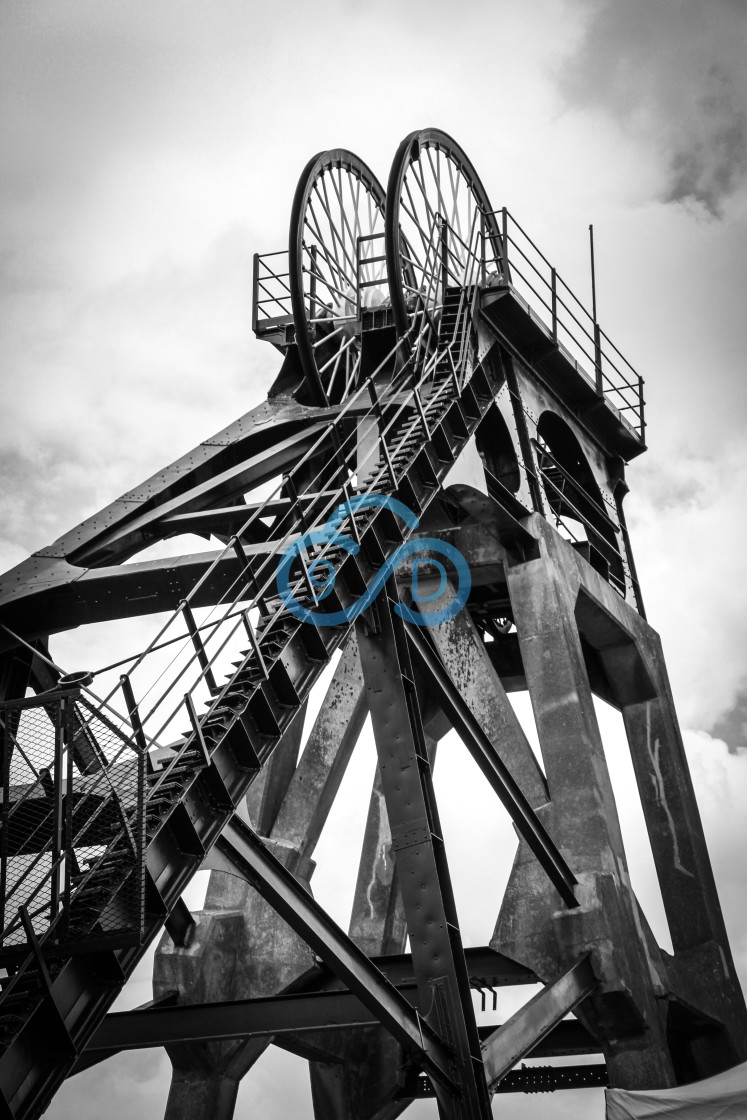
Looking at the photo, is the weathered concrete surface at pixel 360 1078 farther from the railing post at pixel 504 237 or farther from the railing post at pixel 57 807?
the railing post at pixel 504 237

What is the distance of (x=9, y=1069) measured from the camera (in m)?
6.16

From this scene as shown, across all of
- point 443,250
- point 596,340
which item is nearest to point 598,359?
point 596,340

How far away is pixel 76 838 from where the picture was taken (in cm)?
644

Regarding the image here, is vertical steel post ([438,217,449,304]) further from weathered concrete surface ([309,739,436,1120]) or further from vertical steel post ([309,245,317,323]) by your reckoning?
weathered concrete surface ([309,739,436,1120])

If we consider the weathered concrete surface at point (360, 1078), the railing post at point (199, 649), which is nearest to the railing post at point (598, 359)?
the weathered concrete surface at point (360, 1078)

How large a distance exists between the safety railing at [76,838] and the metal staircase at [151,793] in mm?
12

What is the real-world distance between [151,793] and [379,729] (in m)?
2.80

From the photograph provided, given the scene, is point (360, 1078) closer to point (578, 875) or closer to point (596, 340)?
point (578, 875)

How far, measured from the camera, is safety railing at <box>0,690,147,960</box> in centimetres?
628

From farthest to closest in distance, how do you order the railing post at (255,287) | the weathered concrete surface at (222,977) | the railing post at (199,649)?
the railing post at (255,287)
the weathered concrete surface at (222,977)
the railing post at (199,649)

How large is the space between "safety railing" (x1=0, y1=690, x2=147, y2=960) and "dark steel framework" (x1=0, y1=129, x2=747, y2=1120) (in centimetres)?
3

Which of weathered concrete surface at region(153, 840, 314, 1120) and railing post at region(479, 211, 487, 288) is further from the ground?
railing post at region(479, 211, 487, 288)

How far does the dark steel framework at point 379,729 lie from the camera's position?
7133 millimetres

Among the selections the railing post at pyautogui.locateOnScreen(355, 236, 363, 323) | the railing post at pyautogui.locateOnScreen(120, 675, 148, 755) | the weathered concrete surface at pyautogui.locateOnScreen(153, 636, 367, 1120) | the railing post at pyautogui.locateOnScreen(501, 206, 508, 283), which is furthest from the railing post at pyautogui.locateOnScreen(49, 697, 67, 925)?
the railing post at pyautogui.locateOnScreen(501, 206, 508, 283)
